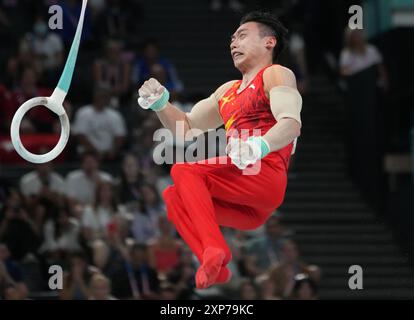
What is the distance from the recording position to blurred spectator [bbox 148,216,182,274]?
480 inches

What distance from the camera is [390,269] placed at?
13586 millimetres

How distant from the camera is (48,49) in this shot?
14461mm

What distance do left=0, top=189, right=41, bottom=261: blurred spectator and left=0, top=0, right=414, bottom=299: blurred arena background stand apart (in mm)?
16

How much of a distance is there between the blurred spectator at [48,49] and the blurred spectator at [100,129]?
2.12 feet

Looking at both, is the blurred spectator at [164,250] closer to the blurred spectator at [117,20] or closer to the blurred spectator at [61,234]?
the blurred spectator at [61,234]

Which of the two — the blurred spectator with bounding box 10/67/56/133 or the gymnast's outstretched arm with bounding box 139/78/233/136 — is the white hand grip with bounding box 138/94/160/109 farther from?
the blurred spectator with bounding box 10/67/56/133

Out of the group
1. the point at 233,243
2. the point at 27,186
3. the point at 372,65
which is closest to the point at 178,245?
the point at 233,243

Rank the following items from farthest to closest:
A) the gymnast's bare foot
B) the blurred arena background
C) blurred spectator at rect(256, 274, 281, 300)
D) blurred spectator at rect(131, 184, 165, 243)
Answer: blurred spectator at rect(131, 184, 165, 243)
the blurred arena background
blurred spectator at rect(256, 274, 281, 300)
the gymnast's bare foot

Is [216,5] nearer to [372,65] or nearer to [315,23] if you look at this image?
[315,23]

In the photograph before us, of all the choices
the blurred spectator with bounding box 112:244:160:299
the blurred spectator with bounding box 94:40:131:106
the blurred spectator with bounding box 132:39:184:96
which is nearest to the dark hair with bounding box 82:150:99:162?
the blurred spectator with bounding box 94:40:131:106

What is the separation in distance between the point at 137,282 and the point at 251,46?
4144mm

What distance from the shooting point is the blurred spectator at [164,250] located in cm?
1219
